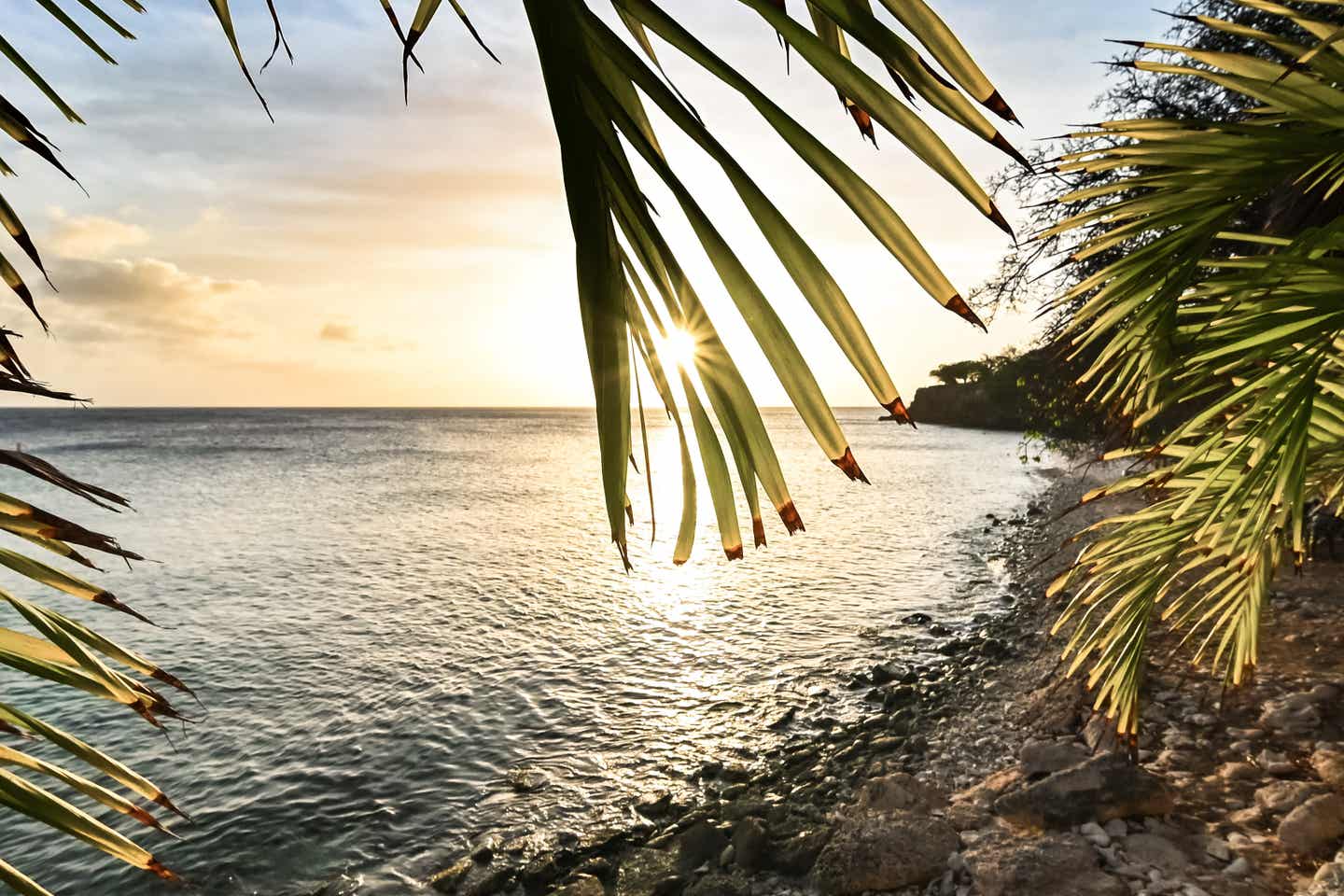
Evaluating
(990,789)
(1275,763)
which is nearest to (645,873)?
(990,789)

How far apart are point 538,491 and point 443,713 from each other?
25.9 metres

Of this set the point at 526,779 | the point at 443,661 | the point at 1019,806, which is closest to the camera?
the point at 1019,806

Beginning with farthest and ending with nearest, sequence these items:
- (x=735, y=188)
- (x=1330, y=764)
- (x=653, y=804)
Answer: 1. (x=653, y=804)
2. (x=1330, y=764)
3. (x=735, y=188)

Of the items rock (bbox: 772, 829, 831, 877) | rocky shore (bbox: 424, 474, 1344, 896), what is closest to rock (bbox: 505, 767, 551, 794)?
rocky shore (bbox: 424, 474, 1344, 896)

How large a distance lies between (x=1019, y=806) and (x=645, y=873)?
9.74 feet

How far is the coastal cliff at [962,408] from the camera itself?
84.8m

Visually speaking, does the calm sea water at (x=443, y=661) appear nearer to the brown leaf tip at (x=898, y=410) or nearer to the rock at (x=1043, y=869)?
the rock at (x=1043, y=869)

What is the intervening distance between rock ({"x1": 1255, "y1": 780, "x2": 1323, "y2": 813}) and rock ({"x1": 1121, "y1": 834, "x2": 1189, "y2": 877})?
80 cm

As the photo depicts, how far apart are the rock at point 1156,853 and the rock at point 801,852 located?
214cm

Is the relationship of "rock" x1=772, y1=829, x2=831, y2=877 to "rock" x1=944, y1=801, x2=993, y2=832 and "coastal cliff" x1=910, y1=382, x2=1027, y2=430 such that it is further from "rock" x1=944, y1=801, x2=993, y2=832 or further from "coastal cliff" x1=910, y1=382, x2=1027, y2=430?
"coastal cliff" x1=910, y1=382, x2=1027, y2=430

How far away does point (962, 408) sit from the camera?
95.1m

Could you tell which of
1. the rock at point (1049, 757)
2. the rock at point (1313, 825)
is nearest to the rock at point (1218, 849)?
the rock at point (1313, 825)

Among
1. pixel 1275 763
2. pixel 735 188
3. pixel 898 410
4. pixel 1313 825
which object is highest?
pixel 735 188

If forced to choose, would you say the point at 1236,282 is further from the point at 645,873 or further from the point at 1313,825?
the point at 645,873
